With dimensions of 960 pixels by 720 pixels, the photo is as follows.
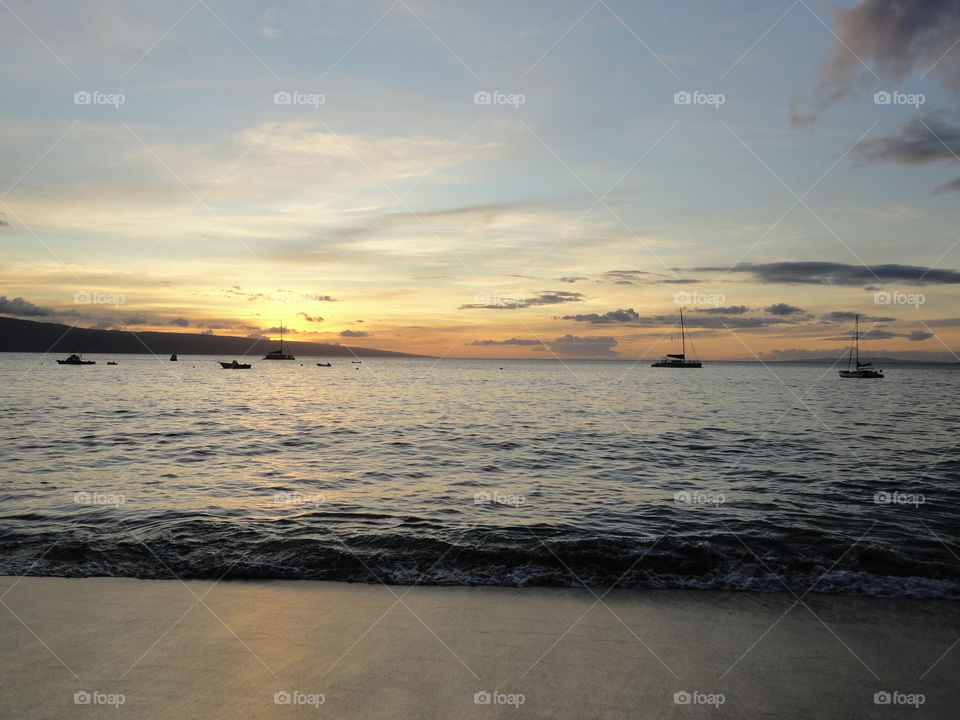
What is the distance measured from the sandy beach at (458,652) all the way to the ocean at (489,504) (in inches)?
37.2

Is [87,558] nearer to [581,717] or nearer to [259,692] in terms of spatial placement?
[259,692]

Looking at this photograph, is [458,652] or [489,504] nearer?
[458,652]

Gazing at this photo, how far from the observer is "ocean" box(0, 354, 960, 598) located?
10.4 m

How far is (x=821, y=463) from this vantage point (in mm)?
22750

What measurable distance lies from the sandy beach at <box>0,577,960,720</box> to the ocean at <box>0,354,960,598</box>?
0.95 metres

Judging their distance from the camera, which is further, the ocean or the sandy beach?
the ocean

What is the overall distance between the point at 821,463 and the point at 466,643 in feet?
68.5

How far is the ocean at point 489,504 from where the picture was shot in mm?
10375

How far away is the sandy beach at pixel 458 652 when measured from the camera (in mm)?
5902

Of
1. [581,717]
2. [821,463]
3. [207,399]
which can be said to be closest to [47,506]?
[581,717]

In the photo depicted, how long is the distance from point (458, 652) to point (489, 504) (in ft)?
27.7

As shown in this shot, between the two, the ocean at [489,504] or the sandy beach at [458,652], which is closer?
the sandy beach at [458,652]

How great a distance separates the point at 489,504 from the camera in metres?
15.4

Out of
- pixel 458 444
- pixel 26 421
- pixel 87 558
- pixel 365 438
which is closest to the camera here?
pixel 87 558
